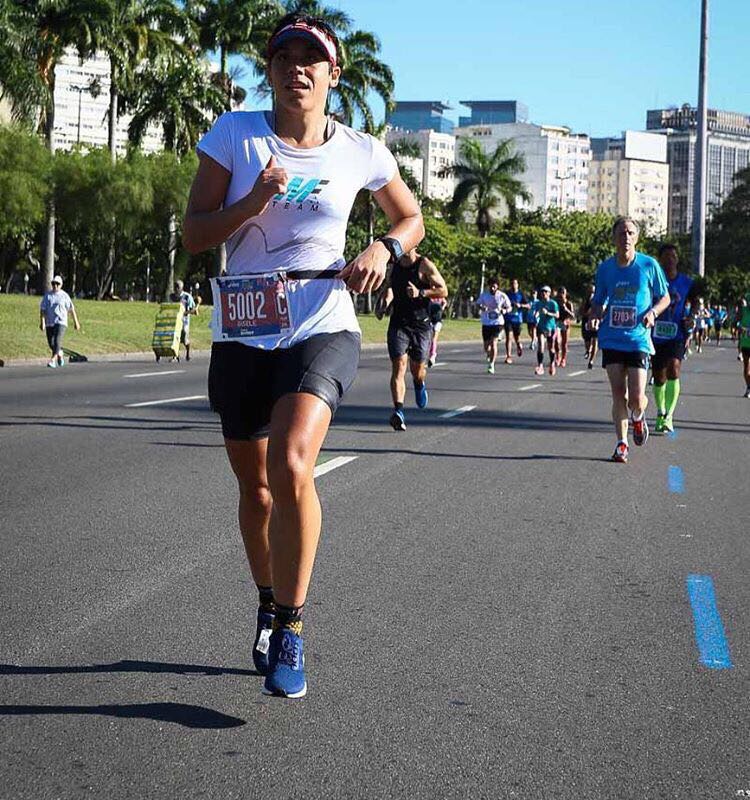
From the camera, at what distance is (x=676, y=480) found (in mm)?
11461

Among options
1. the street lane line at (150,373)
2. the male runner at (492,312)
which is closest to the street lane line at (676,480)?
the street lane line at (150,373)

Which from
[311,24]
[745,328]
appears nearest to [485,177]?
[745,328]

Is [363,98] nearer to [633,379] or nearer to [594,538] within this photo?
[633,379]

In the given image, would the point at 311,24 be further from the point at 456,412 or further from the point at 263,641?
the point at 456,412

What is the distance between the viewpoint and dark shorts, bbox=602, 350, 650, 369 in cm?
1233

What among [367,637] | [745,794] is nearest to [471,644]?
[367,637]

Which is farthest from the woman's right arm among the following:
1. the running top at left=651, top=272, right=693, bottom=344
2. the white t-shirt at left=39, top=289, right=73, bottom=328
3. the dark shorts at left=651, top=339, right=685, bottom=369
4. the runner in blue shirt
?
the white t-shirt at left=39, top=289, right=73, bottom=328

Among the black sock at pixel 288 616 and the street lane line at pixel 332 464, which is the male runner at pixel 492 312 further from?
the black sock at pixel 288 616

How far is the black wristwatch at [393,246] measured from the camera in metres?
5.09

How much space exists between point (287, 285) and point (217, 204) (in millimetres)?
360

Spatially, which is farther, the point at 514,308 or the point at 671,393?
the point at 514,308

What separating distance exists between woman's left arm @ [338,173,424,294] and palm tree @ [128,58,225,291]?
5668cm

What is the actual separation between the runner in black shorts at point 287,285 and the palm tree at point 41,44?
149 feet

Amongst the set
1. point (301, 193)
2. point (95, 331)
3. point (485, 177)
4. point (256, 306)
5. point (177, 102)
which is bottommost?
point (95, 331)
